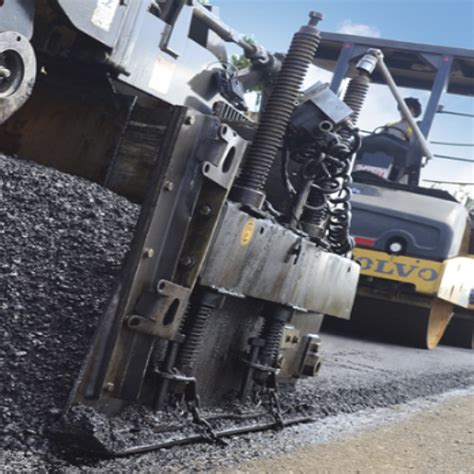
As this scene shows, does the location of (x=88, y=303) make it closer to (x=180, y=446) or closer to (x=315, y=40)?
(x=180, y=446)

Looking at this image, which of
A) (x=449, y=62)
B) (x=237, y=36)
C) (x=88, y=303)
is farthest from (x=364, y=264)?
(x=88, y=303)

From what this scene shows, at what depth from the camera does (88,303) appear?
220cm

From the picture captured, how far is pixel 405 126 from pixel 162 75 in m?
3.84

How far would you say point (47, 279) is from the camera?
220 centimetres

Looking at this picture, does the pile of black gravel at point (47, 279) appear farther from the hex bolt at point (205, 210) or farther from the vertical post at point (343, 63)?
the vertical post at point (343, 63)

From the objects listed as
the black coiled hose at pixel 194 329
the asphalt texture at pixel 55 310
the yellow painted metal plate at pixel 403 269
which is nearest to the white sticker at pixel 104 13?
the asphalt texture at pixel 55 310

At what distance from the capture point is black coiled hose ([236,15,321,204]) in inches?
98.2

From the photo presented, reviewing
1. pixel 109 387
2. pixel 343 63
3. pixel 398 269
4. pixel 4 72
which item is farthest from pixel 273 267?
pixel 343 63

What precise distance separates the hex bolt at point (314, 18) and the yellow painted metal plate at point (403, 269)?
351 centimetres

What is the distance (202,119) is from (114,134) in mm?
607

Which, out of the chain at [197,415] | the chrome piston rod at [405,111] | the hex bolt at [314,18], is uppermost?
the chrome piston rod at [405,111]

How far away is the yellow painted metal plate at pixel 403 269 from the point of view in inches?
242

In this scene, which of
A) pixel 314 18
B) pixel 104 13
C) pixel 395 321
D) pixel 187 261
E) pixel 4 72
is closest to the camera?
pixel 187 261

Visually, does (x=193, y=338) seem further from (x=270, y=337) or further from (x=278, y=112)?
(x=278, y=112)
